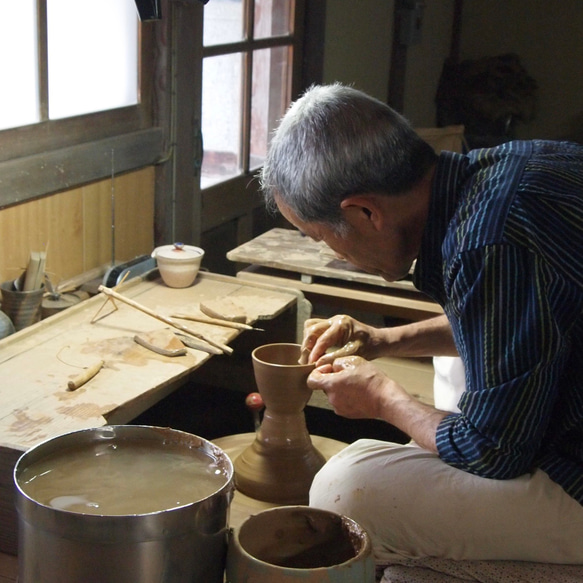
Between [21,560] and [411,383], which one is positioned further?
[411,383]

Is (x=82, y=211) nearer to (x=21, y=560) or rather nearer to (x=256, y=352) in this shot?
(x=256, y=352)

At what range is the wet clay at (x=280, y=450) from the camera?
2.27m

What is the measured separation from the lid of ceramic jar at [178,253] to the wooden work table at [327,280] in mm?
205

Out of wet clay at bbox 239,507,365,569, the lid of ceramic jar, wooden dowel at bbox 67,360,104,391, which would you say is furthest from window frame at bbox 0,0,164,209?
wet clay at bbox 239,507,365,569

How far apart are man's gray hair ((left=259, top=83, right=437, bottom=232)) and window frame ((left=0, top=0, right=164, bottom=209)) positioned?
1.24 m

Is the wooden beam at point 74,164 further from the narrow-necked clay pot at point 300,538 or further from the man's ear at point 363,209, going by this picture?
the narrow-necked clay pot at point 300,538

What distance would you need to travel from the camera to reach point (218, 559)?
1.56 meters

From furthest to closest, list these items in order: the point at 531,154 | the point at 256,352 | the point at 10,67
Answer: the point at 10,67 < the point at 256,352 < the point at 531,154

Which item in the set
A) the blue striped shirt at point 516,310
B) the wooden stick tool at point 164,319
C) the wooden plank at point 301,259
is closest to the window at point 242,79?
the wooden plank at point 301,259

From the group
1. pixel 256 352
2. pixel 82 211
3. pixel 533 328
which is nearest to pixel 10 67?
pixel 82 211

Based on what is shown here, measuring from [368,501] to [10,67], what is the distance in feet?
5.97

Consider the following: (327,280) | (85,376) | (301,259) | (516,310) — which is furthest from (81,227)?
(516,310)

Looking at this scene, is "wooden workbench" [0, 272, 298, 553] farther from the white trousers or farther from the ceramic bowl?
the white trousers

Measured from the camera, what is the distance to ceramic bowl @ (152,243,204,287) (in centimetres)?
307
